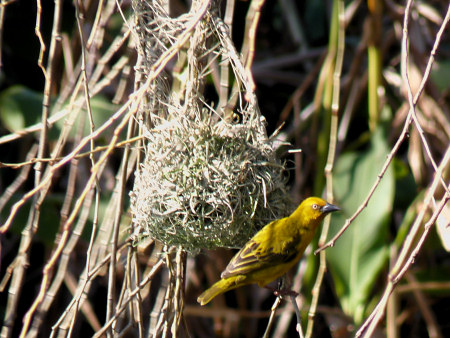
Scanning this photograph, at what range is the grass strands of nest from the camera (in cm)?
253

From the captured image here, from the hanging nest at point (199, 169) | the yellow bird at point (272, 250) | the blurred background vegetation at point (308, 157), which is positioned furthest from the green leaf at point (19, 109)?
the yellow bird at point (272, 250)

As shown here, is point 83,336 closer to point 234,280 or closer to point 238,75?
point 234,280

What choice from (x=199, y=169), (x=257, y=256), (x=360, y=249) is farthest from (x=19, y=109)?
(x=360, y=249)

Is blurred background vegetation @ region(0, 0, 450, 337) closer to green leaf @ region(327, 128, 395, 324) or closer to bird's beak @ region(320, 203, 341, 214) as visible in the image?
green leaf @ region(327, 128, 395, 324)

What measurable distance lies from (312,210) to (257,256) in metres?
0.38

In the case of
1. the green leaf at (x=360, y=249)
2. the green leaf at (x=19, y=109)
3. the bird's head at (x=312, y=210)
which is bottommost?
the green leaf at (x=360, y=249)

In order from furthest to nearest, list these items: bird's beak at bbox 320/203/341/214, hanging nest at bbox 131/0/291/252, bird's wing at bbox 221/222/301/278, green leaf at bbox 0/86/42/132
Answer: green leaf at bbox 0/86/42/132 → bird's beak at bbox 320/203/341/214 → bird's wing at bbox 221/222/301/278 → hanging nest at bbox 131/0/291/252

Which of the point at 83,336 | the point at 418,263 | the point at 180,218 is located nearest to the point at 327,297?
the point at 418,263

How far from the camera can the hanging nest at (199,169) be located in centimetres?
253

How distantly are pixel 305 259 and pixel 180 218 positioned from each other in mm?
1902

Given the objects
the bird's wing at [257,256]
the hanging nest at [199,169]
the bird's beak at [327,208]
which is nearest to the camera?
the hanging nest at [199,169]

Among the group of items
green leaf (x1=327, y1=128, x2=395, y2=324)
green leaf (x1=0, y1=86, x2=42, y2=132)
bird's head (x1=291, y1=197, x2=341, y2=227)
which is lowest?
green leaf (x1=327, y1=128, x2=395, y2=324)

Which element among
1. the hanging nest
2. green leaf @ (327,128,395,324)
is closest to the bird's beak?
the hanging nest

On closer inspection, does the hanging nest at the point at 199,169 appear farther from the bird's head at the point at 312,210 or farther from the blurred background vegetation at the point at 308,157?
the bird's head at the point at 312,210
